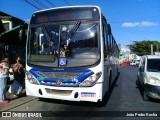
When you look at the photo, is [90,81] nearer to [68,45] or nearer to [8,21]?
[68,45]

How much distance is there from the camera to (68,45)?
26.4ft

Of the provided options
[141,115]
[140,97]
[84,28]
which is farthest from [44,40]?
[140,97]

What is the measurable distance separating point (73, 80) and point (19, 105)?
7.14ft

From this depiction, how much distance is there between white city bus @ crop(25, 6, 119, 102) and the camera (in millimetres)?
7711

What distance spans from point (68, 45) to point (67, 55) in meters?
0.32

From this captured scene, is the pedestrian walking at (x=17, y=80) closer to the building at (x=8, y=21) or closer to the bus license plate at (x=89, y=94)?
the bus license plate at (x=89, y=94)

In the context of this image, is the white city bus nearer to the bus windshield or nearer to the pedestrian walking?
the bus windshield

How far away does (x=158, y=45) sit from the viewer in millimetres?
92062

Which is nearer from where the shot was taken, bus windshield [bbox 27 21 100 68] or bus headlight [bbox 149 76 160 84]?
bus windshield [bbox 27 21 100 68]

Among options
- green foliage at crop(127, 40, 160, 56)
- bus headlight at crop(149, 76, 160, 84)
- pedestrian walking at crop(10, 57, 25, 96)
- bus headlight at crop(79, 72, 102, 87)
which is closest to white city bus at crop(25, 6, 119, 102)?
bus headlight at crop(79, 72, 102, 87)

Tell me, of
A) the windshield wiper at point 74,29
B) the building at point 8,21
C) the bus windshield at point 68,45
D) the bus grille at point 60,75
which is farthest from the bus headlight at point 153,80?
the building at point 8,21

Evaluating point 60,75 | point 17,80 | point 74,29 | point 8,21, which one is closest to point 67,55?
point 60,75

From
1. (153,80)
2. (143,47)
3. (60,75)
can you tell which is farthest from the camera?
(143,47)

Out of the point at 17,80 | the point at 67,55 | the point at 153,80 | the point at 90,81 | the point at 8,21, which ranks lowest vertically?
the point at 17,80
